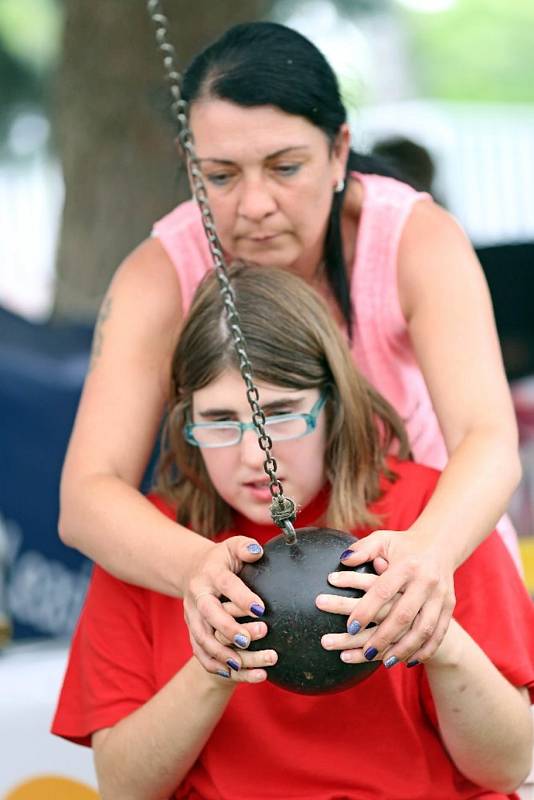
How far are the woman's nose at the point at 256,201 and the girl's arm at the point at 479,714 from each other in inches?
31.7

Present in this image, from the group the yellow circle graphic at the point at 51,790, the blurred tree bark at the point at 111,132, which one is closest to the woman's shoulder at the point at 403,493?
the yellow circle graphic at the point at 51,790

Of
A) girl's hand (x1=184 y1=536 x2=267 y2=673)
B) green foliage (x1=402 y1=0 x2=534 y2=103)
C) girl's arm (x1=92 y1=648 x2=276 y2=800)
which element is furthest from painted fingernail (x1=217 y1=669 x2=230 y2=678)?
green foliage (x1=402 y1=0 x2=534 y2=103)

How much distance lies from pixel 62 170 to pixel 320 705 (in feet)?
13.4

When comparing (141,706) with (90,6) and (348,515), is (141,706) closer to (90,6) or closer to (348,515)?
(348,515)

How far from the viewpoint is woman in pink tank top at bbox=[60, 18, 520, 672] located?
2.32 m

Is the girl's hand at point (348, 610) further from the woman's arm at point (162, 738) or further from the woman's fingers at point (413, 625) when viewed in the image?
the woman's arm at point (162, 738)

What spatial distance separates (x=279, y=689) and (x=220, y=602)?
1.38 feet

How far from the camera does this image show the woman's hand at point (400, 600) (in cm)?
184

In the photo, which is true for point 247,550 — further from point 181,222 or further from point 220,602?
point 181,222

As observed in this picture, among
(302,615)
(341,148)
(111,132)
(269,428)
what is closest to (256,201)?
(341,148)

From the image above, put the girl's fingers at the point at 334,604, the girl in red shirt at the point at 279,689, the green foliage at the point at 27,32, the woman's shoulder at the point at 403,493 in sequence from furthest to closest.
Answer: the green foliage at the point at 27,32
the woman's shoulder at the point at 403,493
the girl in red shirt at the point at 279,689
the girl's fingers at the point at 334,604

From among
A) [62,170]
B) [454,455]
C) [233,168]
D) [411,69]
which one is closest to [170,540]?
[454,455]

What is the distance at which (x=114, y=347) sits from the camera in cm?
275

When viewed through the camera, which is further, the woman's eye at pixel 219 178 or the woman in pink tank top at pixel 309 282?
the woman's eye at pixel 219 178
